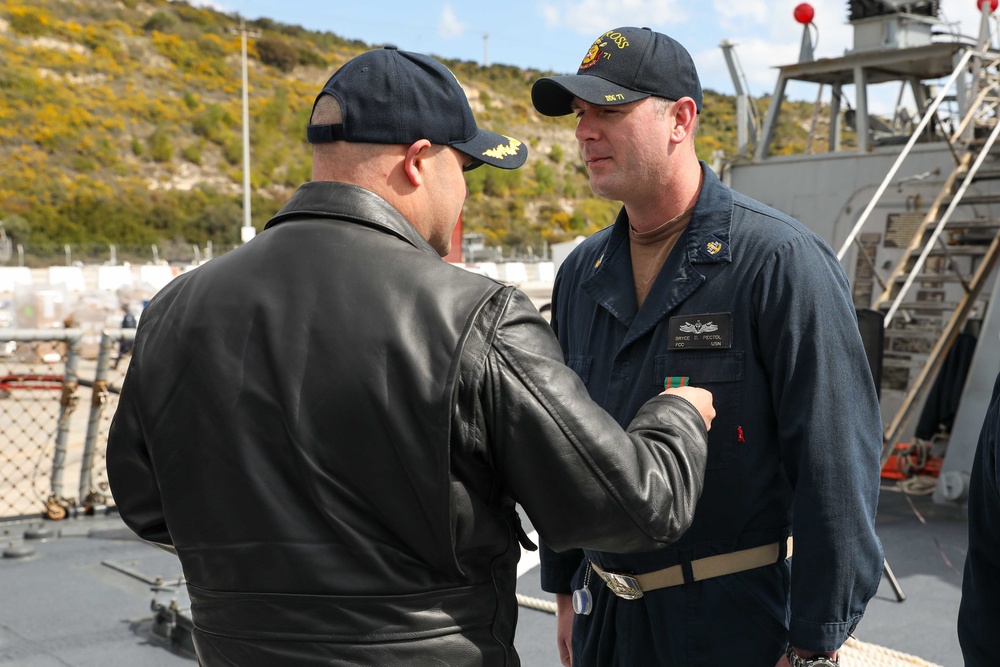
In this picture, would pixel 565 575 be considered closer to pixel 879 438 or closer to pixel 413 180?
pixel 879 438

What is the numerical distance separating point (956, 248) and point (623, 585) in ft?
21.1

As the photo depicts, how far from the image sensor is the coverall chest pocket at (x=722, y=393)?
221 centimetres

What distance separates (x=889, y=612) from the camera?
4.85 metres

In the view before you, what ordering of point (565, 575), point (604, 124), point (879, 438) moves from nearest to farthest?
point (879, 438)
point (604, 124)
point (565, 575)

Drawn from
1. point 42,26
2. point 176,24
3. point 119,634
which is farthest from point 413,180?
point 176,24

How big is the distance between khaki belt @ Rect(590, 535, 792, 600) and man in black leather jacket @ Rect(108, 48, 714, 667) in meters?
0.57

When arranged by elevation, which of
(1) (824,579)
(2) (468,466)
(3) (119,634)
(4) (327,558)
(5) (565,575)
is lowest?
(3) (119,634)

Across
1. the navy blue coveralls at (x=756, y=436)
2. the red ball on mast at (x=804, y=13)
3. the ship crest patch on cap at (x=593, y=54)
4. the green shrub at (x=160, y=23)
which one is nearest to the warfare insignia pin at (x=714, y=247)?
the navy blue coveralls at (x=756, y=436)

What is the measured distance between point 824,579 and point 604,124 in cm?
115

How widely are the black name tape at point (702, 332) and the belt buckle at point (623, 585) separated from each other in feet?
1.75

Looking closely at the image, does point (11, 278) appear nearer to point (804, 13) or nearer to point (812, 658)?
point (804, 13)

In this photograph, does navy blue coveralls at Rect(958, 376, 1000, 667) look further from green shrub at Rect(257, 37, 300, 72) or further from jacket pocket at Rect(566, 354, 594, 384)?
green shrub at Rect(257, 37, 300, 72)

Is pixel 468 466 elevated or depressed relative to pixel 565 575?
elevated

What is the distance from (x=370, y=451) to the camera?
1534 mm
